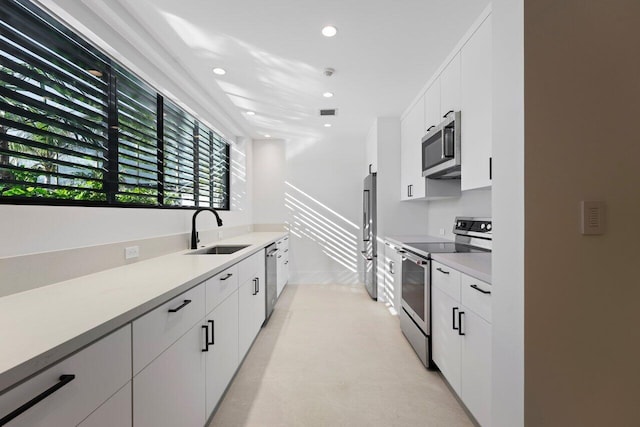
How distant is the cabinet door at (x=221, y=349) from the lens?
1544 mm

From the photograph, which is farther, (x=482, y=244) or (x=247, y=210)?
(x=247, y=210)

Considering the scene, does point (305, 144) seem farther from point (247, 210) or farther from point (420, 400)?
point (420, 400)

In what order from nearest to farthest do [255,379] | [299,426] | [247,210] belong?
1. [299,426]
2. [255,379]
3. [247,210]

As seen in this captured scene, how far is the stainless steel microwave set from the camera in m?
2.17

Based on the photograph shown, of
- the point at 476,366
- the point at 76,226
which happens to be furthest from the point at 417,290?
the point at 76,226

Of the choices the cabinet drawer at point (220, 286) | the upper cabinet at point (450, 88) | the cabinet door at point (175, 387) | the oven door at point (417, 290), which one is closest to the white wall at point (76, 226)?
the cabinet drawer at point (220, 286)

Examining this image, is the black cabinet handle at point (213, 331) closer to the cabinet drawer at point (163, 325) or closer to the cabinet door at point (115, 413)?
the cabinet drawer at point (163, 325)

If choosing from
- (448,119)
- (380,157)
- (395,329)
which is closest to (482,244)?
(448,119)

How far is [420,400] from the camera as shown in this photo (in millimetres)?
1811

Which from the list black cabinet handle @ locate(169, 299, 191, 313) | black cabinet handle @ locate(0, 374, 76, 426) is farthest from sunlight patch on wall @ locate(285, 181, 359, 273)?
black cabinet handle @ locate(0, 374, 76, 426)

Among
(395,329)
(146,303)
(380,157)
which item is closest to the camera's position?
(146,303)

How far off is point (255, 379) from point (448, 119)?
247 centimetres
